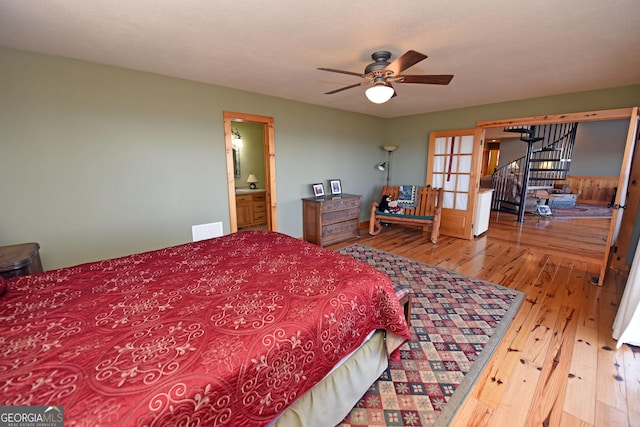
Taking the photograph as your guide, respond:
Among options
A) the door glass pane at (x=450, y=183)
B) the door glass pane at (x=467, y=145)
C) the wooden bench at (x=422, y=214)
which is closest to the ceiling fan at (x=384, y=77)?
the wooden bench at (x=422, y=214)

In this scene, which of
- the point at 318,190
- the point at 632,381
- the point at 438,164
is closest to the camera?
the point at 632,381

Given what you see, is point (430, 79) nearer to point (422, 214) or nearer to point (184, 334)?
point (184, 334)

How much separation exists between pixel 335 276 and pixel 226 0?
1.78 meters

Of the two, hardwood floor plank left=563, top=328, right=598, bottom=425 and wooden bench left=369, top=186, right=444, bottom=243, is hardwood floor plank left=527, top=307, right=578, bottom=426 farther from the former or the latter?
wooden bench left=369, top=186, right=444, bottom=243

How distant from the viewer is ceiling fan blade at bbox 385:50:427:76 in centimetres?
171

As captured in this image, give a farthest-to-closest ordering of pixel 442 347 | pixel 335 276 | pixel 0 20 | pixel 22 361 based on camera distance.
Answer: pixel 442 347, pixel 0 20, pixel 335 276, pixel 22 361

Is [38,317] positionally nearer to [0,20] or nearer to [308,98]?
[0,20]

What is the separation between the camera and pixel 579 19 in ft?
5.76

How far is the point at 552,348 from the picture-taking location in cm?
192

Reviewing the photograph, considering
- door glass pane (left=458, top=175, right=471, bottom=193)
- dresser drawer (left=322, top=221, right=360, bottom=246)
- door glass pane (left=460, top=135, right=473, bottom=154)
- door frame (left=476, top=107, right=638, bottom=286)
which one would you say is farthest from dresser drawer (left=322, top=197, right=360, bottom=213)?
door frame (left=476, top=107, right=638, bottom=286)

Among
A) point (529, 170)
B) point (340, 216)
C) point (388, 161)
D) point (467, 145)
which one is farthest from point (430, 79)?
point (529, 170)

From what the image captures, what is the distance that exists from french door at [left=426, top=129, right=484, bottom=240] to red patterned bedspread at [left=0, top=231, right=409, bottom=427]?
3746 millimetres

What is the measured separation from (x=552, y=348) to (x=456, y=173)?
343 cm

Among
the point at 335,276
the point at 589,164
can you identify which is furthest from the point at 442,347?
the point at 589,164
